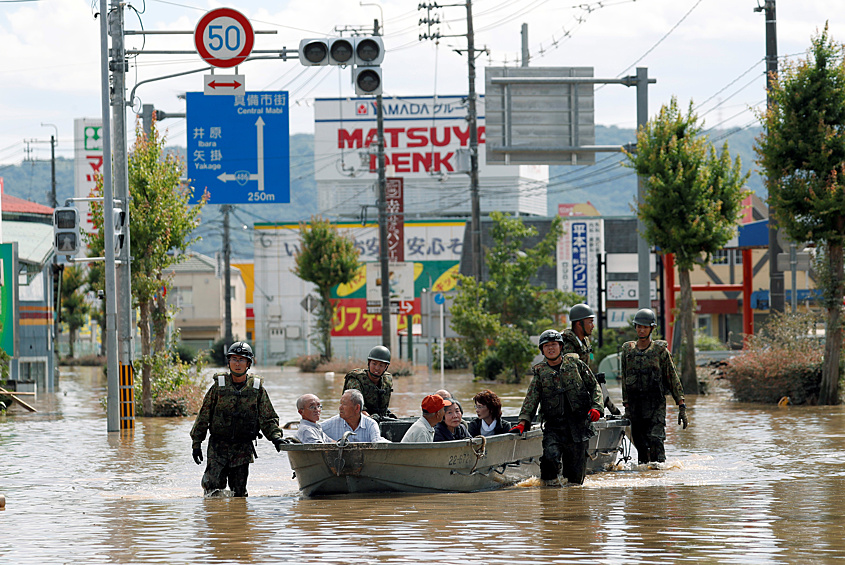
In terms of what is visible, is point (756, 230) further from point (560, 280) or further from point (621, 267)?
point (560, 280)

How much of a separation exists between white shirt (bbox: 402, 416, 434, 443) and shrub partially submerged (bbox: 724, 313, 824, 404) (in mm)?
13003

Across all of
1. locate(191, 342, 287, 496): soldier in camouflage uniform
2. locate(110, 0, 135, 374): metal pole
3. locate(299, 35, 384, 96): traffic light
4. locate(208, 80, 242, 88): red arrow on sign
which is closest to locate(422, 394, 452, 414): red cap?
locate(191, 342, 287, 496): soldier in camouflage uniform

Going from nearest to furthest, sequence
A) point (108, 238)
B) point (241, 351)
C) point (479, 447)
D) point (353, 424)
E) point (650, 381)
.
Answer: point (241, 351) → point (479, 447) → point (353, 424) → point (650, 381) → point (108, 238)

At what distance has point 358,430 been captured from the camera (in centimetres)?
1169

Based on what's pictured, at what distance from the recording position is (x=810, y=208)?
2197 cm

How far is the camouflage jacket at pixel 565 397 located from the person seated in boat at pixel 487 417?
900 mm

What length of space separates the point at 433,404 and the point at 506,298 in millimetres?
25115

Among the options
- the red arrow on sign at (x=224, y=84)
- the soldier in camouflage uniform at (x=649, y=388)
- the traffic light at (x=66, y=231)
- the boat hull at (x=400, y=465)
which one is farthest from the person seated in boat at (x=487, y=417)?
the red arrow on sign at (x=224, y=84)

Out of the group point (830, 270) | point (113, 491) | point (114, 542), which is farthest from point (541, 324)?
point (114, 542)

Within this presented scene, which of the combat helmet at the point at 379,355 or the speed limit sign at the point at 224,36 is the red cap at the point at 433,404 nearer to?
the combat helmet at the point at 379,355

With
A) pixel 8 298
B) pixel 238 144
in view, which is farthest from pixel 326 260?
pixel 238 144

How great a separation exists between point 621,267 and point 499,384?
336 inches

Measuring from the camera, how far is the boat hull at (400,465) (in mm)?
10938

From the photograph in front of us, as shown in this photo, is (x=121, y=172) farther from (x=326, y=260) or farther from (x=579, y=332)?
(x=326, y=260)
